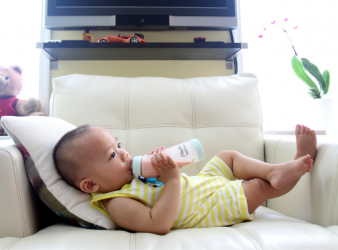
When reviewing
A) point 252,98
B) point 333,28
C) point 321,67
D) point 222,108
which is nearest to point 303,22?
point 333,28

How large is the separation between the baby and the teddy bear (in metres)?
0.91

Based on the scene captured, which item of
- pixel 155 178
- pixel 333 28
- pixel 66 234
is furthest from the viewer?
pixel 333 28

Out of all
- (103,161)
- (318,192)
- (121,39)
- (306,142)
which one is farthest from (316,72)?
(103,161)

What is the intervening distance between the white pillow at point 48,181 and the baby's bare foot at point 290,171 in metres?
0.52

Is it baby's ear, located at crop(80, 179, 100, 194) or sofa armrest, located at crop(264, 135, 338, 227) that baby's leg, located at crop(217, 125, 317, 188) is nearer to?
sofa armrest, located at crop(264, 135, 338, 227)

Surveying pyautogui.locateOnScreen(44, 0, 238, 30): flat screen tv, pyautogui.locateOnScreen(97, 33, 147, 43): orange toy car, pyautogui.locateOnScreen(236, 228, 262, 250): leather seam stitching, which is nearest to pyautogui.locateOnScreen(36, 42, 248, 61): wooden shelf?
pyautogui.locateOnScreen(97, 33, 147, 43): orange toy car

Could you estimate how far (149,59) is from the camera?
1.67 m

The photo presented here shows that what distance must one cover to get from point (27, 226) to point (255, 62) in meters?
1.80

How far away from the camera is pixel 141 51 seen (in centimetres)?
152

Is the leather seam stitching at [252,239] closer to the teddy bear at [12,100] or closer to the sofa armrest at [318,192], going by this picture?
the sofa armrest at [318,192]

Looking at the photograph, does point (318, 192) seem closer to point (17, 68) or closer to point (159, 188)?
point (159, 188)

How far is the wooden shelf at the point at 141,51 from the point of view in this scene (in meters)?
1.43

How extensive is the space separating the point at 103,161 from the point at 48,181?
0.16m

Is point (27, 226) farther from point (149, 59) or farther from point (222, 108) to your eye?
point (149, 59)
